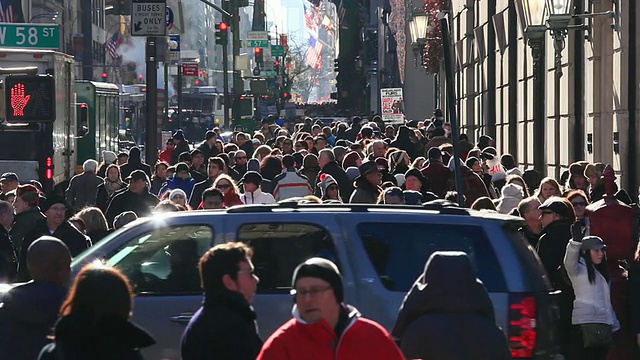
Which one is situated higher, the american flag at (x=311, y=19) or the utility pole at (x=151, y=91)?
the american flag at (x=311, y=19)

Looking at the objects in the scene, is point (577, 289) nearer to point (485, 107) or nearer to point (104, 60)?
point (485, 107)

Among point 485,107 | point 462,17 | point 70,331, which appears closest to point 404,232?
point 70,331

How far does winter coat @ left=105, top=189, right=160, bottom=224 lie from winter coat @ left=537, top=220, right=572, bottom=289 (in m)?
5.99

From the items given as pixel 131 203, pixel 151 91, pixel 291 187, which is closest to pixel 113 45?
pixel 151 91

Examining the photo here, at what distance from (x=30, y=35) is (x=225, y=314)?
22819 mm

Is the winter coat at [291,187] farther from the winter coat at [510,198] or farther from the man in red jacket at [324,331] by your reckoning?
the man in red jacket at [324,331]

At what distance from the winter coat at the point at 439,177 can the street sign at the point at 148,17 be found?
5.45m

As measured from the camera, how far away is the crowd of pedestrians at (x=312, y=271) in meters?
5.97

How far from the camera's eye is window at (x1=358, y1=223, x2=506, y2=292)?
9180mm

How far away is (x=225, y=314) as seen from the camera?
669cm

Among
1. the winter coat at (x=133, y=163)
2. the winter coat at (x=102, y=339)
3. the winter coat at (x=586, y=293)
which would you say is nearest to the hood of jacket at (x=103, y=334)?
the winter coat at (x=102, y=339)

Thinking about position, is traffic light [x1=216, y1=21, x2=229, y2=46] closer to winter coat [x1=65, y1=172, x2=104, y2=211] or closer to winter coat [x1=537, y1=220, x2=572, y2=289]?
winter coat [x1=65, y1=172, x2=104, y2=211]

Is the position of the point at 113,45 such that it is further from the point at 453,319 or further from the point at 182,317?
the point at 453,319

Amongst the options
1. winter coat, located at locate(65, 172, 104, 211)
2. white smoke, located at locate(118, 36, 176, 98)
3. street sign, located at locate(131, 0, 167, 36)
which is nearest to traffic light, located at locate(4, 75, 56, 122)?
winter coat, located at locate(65, 172, 104, 211)
